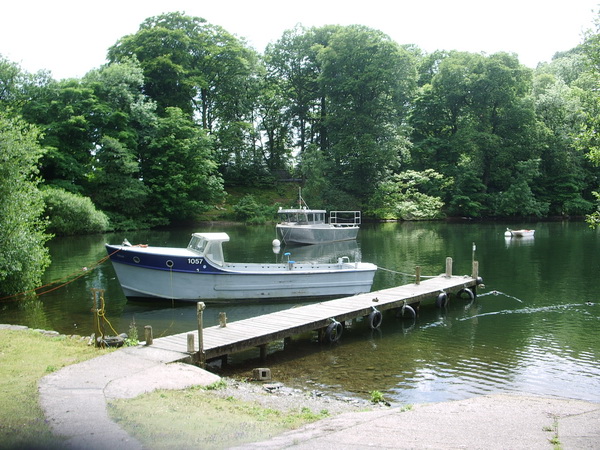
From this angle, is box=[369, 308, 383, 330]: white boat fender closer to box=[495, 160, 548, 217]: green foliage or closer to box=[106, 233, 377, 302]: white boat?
box=[106, 233, 377, 302]: white boat

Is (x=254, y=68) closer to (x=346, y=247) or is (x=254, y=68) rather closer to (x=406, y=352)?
(x=346, y=247)

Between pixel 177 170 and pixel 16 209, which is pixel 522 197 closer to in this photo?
pixel 177 170

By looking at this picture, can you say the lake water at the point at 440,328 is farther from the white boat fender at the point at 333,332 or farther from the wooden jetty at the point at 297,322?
the wooden jetty at the point at 297,322

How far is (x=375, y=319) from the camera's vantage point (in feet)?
55.7

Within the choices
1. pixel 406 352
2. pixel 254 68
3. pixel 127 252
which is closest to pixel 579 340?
pixel 406 352

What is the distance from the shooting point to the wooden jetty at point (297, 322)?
39.8 feet

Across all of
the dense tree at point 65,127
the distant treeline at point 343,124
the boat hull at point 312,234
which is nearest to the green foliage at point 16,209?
the boat hull at point 312,234

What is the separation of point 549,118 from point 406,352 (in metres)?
59.7

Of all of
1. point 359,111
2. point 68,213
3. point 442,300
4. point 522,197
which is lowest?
point 442,300

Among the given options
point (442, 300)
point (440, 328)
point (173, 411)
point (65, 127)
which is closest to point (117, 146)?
point (65, 127)

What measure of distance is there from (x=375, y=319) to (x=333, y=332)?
7.29 ft

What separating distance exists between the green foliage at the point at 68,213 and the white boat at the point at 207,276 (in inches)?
1028

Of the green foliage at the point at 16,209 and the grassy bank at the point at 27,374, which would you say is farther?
the green foliage at the point at 16,209

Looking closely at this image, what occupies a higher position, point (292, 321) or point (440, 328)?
point (292, 321)
